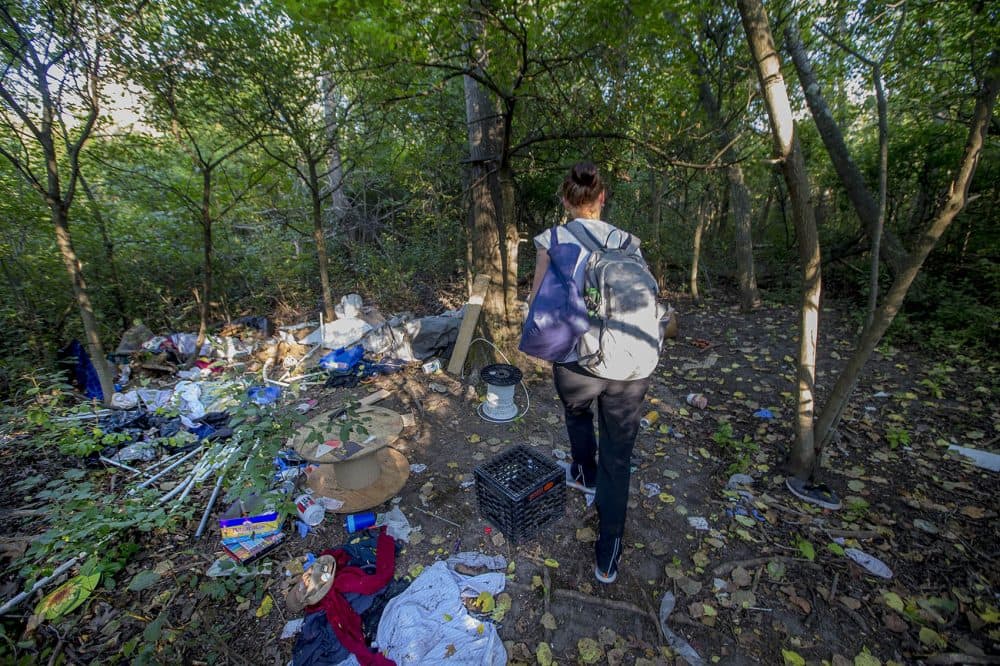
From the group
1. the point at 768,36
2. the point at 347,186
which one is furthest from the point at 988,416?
the point at 347,186

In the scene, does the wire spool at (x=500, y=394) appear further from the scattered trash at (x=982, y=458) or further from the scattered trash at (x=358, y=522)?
the scattered trash at (x=982, y=458)

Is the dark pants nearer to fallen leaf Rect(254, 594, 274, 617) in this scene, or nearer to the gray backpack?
the gray backpack

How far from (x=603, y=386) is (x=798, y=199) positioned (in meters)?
1.76

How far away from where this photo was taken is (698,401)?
13.4ft

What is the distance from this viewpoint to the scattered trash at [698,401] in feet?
13.4

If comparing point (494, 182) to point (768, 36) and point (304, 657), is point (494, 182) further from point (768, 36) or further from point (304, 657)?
point (304, 657)

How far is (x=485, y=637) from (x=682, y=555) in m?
1.25

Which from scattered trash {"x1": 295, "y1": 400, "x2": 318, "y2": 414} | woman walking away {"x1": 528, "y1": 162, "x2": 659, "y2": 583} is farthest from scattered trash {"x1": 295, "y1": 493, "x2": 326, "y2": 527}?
woman walking away {"x1": 528, "y1": 162, "x2": 659, "y2": 583}

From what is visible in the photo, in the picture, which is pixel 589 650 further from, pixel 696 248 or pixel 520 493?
pixel 696 248

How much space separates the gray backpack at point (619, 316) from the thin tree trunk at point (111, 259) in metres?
6.78

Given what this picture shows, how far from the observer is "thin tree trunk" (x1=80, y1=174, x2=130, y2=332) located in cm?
535

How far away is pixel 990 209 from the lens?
5500 mm

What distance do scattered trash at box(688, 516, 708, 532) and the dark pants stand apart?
79 centimetres

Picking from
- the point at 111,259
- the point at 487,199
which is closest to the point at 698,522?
the point at 487,199
